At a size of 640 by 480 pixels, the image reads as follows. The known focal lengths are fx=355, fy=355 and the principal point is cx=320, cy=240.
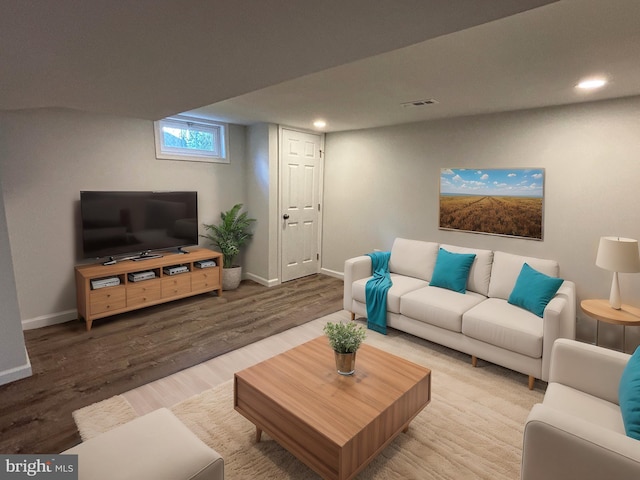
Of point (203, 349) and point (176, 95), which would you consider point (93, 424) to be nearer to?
point (203, 349)

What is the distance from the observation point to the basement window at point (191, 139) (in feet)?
14.4

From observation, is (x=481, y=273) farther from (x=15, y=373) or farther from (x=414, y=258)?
(x=15, y=373)

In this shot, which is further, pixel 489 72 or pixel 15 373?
pixel 15 373

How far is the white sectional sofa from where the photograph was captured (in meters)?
2.70

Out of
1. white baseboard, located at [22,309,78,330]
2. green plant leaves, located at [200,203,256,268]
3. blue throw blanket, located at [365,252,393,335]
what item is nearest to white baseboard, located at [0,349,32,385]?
white baseboard, located at [22,309,78,330]

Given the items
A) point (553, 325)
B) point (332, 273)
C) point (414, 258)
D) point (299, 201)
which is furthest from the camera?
point (332, 273)

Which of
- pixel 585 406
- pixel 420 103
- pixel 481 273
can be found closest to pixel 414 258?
pixel 481 273

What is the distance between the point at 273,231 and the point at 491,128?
3.05 metres

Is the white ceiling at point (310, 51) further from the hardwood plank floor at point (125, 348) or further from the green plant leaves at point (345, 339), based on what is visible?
the hardwood plank floor at point (125, 348)

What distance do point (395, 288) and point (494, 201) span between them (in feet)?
4.82

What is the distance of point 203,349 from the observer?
326 cm

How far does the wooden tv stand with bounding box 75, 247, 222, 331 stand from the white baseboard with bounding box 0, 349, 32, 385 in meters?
0.83

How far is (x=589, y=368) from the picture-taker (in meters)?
1.94

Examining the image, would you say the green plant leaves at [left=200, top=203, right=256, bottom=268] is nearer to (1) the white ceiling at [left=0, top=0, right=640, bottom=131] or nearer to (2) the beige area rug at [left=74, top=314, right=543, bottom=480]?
(1) the white ceiling at [left=0, top=0, right=640, bottom=131]
